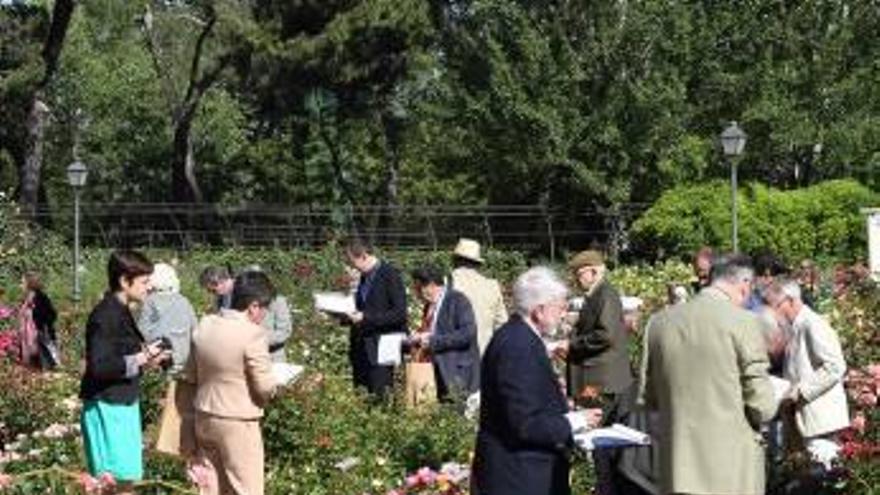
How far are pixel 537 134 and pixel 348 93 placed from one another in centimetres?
859

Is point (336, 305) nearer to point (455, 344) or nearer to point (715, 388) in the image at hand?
point (455, 344)

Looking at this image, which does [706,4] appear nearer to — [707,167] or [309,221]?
[707,167]

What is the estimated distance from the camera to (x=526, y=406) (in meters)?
6.63

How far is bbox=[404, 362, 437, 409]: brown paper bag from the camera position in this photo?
38.4 feet

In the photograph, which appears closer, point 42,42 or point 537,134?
point 537,134

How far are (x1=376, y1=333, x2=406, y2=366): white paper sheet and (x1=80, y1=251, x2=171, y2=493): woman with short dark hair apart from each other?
3.18 meters

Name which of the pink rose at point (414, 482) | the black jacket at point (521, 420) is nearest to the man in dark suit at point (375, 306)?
the pink rose at point (414, 482)

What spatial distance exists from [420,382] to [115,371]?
365 cm

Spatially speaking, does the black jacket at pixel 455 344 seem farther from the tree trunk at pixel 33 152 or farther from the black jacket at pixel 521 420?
the tree trunk at pixel 33 152

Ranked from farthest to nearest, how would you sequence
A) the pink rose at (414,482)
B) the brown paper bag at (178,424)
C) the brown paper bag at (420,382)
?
the brown paper bag at (420,382)
the pink rose at (414,482)
the brown paper bag at (178,424)

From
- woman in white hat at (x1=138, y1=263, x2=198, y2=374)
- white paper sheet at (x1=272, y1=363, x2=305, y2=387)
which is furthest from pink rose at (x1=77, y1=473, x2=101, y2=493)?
woman in white hat at (x1=138, y1=263, x2=198, y2=374)

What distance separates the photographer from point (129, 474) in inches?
343

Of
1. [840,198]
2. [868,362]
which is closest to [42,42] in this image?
[840,198]

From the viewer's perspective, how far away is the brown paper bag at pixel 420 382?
1170 centimetres
